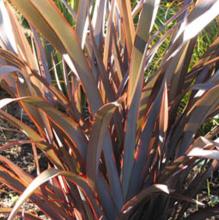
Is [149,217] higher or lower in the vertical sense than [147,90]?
lower

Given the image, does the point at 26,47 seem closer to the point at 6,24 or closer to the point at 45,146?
the point at 6,24

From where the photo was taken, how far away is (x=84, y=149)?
1518 mm

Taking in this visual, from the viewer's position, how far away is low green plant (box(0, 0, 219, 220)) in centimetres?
139

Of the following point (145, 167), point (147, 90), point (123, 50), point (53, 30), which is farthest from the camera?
point (123, 50)

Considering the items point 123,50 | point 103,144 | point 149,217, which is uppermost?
point 123,50

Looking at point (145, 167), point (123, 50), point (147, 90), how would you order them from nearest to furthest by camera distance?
point (147, 90), point (145, 167), point (123, 50)

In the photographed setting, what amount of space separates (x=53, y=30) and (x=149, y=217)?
2.37 ft

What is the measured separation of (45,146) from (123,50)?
1.43ft

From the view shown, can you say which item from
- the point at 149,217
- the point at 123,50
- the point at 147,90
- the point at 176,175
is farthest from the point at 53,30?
the point at 149,217

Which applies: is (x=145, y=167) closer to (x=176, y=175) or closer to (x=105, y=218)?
(x=176, y=175)

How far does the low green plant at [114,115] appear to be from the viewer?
139 centimetres

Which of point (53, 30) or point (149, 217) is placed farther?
point (149, 217)

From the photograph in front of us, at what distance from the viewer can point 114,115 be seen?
1562mm

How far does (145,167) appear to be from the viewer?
1.62 m
